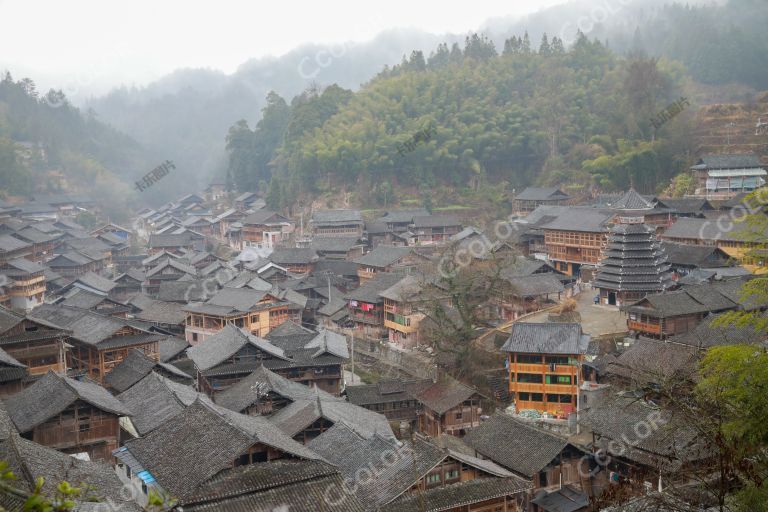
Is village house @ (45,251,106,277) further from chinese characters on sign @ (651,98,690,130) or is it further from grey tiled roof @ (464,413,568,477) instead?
chinese characters on sign @ (651,98,690,130)

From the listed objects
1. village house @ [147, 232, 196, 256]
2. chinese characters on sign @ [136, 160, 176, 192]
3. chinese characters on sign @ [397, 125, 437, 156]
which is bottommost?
village house @ [147, 232, 196, 256]

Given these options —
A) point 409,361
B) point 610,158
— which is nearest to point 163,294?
point 409,361

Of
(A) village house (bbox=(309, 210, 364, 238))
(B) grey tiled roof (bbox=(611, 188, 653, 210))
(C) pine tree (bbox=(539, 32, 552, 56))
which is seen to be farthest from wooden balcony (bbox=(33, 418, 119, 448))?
(C) pine tree (bbox=(539, 32, 552, 56))

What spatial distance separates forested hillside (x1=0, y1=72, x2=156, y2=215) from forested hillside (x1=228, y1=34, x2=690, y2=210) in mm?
24561

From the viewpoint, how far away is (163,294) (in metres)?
44.4

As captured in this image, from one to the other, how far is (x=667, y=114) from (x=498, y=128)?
17.2 meters

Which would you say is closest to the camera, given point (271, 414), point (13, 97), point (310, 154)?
point (271, 414)

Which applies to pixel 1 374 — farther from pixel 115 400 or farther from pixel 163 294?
pixel 163 294

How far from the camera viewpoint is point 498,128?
70062 millimetres

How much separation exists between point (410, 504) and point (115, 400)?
1125 cm

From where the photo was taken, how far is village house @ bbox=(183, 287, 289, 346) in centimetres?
3694

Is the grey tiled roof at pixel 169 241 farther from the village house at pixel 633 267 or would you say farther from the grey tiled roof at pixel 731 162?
the grey tiled roof at pixel 731 162

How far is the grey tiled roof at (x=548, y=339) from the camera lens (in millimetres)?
27000

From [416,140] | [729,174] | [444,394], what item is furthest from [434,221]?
[444,394]
